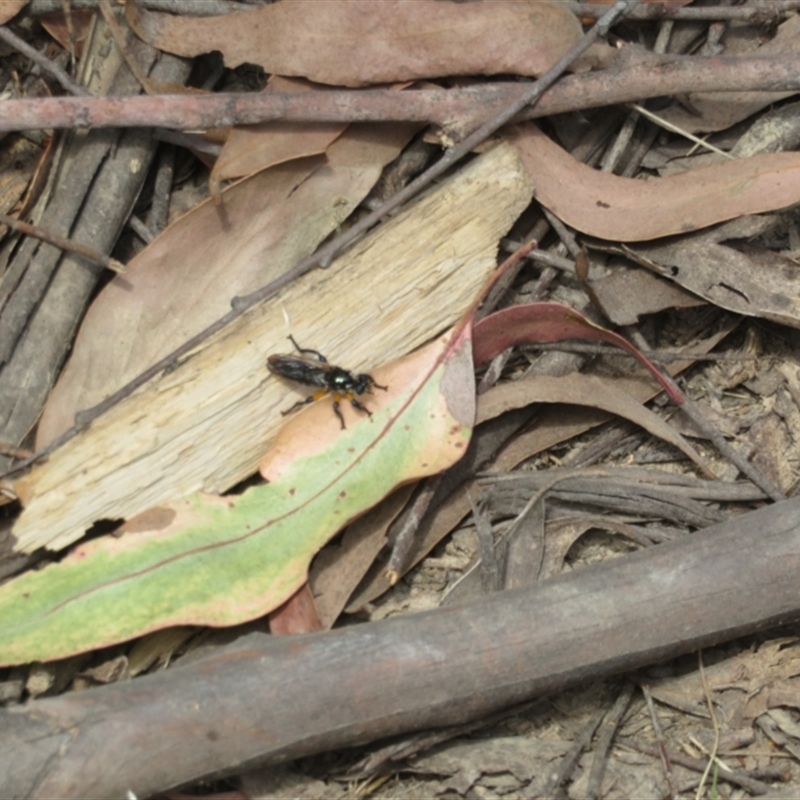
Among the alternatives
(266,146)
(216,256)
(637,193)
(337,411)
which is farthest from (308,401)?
(637,193)

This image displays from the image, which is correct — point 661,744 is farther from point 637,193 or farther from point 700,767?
point 637,193

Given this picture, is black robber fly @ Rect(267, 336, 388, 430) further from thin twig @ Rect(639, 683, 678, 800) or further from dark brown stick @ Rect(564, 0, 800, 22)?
dark brown stick @ Rect(564, 0, 800, 22)

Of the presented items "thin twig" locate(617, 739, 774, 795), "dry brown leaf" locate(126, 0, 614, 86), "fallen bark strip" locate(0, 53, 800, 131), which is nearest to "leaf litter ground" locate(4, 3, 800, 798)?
"thin twig" locate(617, 739, 774, 795)

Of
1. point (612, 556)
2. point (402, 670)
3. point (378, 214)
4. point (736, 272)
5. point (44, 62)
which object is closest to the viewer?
point (402, 670)

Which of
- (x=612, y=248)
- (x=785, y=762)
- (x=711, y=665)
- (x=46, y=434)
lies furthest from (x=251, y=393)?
(x=785, y=762)

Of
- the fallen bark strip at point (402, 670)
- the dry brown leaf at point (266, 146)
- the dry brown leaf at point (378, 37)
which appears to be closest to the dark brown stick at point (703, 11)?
the dry brown leaf at point (378, 37)

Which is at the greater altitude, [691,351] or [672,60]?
[672,60]

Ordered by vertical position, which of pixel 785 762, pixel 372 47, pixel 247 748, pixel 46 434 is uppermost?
pixel 372 47

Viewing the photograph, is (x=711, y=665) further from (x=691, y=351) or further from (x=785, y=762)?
(x=691, y=351)
